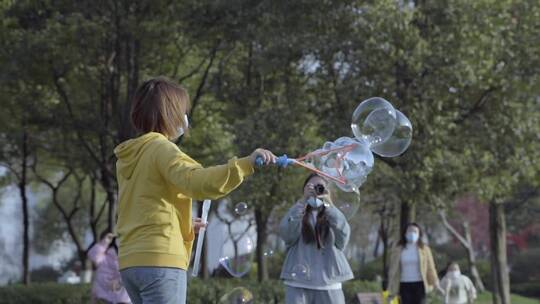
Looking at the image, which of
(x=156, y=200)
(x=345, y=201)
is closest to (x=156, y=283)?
(x=156, y=200)

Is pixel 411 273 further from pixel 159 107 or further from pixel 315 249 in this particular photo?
pixel 159 107

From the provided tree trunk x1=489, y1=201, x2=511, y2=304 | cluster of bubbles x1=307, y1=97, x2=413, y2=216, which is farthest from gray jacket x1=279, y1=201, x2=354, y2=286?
tree trunk x1=489, y1=201, x2=511, y2=304

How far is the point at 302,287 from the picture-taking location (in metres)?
8.21

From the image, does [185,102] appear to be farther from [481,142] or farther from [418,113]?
[481,142]

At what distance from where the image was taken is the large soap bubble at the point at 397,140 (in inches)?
289

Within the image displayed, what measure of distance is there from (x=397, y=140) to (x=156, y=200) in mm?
3746

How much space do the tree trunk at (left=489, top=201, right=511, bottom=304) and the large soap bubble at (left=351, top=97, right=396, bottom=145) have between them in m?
13.1

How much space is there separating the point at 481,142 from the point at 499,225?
543 cm

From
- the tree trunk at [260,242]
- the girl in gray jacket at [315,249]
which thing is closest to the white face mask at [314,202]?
the girl in gray jacket at [315,249]

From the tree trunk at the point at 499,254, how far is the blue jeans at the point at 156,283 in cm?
1656

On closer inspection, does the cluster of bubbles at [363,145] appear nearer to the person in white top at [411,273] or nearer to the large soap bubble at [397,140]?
the large soap bubble at [397,140]

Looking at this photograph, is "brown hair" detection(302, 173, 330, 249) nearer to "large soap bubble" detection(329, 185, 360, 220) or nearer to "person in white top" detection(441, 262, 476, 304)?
"large soap bubble" detection(329, 185, 360, 220)

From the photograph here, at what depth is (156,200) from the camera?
416 centimetres

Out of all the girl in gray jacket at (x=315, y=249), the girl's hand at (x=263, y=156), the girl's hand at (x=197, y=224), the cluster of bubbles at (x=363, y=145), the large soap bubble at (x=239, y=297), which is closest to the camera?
the girl's hand at (x=263, y=156)
